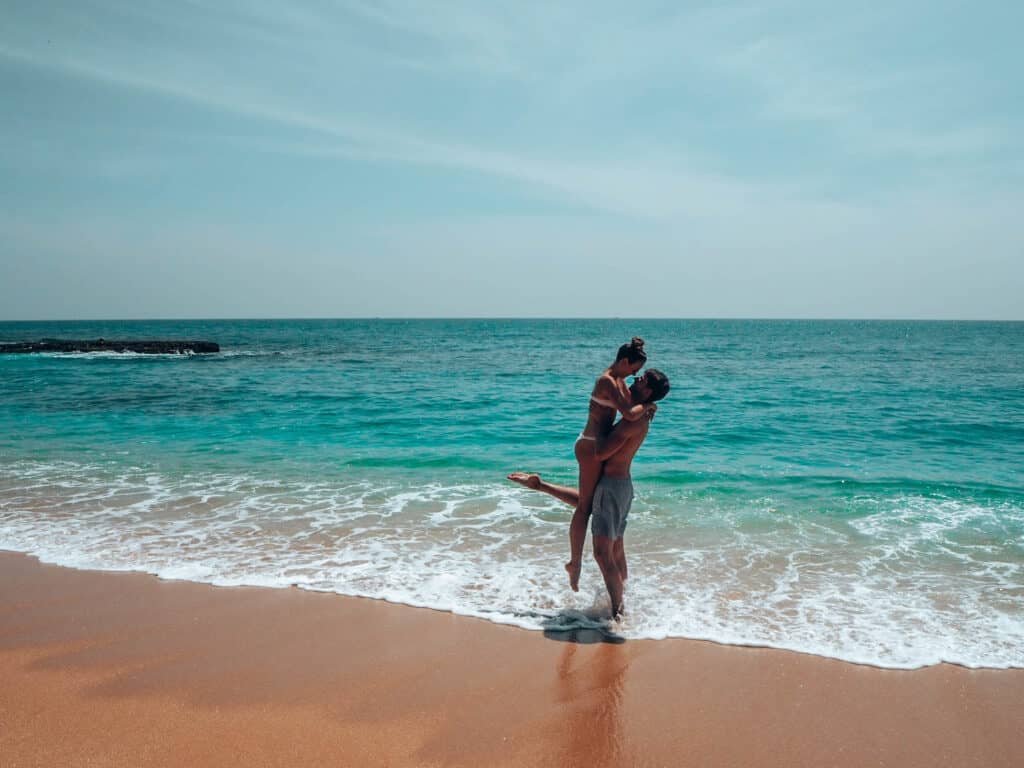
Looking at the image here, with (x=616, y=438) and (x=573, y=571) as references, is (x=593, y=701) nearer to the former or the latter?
(x=573, y=571)

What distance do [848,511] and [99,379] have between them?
26781mm

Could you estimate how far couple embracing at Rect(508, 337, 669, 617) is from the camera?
4.86 m

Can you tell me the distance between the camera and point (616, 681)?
420cm

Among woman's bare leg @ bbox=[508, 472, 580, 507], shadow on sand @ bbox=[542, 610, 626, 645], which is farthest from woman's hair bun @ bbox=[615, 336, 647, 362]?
shadow on sand @ bbox=[542, 610, 626, 645]

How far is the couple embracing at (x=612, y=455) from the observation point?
4.86 metres

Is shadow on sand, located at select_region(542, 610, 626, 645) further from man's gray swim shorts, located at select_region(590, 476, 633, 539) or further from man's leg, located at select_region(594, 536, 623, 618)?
man's gray swim shorts, located at select_region(590, 476, 633, 539)

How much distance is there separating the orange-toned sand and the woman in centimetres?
90

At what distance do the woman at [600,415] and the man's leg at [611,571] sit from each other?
22 centimetres

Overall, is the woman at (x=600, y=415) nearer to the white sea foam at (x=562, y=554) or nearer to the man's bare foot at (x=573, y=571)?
the man's bare foot at (x=573, y=571)

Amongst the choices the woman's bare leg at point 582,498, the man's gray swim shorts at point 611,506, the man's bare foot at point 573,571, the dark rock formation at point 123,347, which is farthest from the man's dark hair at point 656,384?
the dark rock formation at point 123,347

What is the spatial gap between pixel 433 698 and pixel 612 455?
7.15ft

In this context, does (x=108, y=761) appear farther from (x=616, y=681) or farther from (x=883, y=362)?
(x=883, y=362)

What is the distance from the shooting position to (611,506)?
200 inches

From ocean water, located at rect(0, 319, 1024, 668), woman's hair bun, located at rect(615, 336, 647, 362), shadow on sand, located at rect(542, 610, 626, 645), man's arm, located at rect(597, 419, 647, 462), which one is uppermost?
woman's hair bun, located at rect(615, 336, 647, 362)
